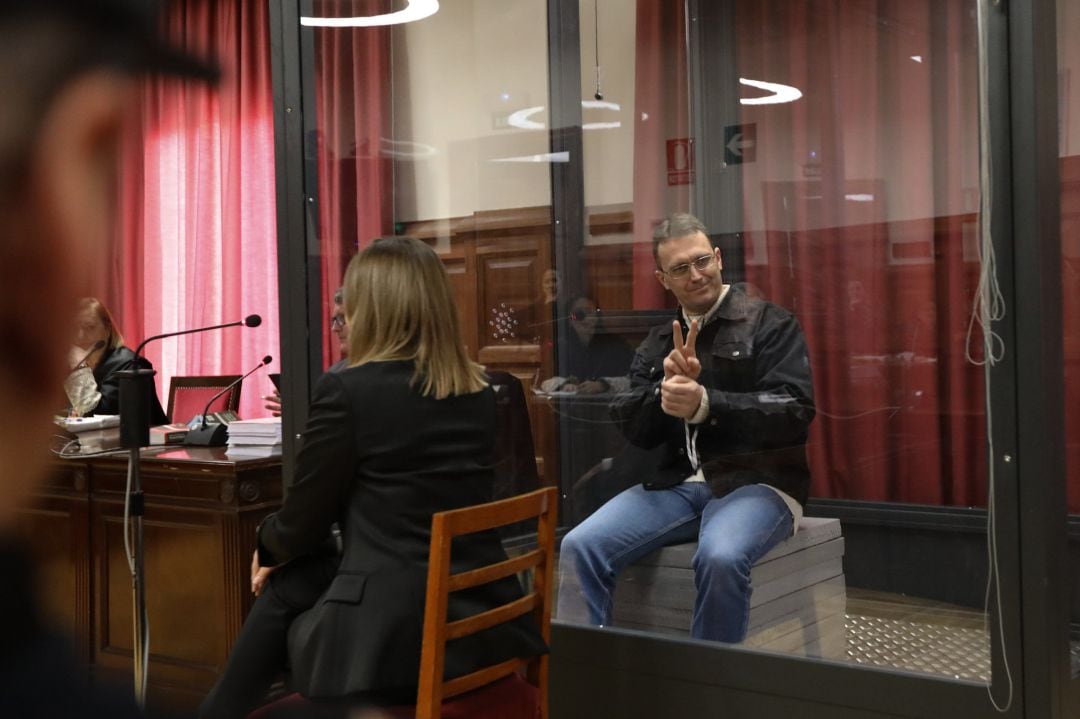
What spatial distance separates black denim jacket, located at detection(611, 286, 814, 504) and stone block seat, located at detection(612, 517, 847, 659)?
0.09 metres

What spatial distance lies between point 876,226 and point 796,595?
728 millimetres

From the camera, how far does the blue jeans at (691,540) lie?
2203 millimetres

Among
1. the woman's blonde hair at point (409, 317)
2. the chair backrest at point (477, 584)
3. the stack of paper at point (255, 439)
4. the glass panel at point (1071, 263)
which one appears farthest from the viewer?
the stack of paper at point (255, 439)

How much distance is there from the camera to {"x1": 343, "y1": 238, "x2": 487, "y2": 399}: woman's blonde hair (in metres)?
1.72

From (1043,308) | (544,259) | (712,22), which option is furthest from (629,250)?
(1043,308)

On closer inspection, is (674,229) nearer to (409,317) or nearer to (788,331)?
(788,331)

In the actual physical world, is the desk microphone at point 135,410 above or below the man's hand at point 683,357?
below

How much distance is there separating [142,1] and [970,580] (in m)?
1.98

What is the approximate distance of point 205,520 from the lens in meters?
2.91

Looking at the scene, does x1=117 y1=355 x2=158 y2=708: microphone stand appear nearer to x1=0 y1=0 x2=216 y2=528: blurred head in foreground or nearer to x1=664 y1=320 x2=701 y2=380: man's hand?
x1=664 y1=320 x2=701 y2=380: man's hand

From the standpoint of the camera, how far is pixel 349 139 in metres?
2.70

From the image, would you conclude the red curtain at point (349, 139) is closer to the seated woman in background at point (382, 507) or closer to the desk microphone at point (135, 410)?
the desk microphone at point (135, 410)

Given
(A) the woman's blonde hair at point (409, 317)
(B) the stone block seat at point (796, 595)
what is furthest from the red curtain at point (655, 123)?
(A) the woman's blonde hair at point (409, 317)

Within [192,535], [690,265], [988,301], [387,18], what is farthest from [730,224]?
[192,535]
